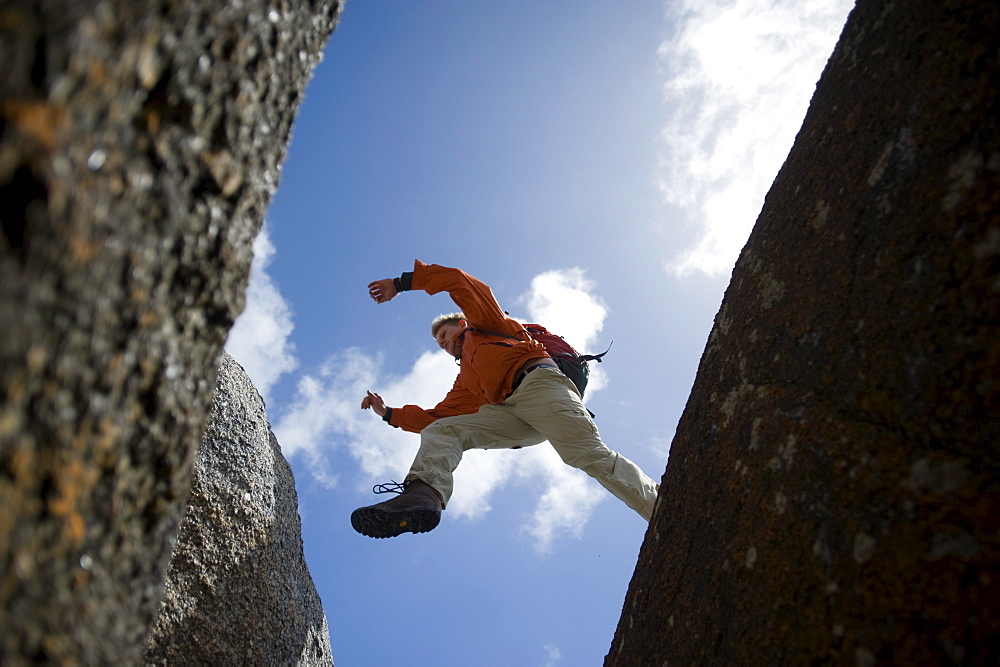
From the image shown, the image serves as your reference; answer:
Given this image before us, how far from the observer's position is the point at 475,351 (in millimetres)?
5812

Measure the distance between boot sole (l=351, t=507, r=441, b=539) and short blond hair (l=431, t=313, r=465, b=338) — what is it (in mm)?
2416

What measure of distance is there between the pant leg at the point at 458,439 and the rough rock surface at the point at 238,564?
1.14 metres

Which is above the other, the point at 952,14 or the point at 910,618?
the point at 952,14

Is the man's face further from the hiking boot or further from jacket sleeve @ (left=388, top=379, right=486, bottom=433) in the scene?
the hiking boot

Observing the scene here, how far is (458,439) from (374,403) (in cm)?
143

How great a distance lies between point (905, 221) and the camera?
73.5 inches

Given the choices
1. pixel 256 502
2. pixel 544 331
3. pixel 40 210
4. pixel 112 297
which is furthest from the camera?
pixel 544 331

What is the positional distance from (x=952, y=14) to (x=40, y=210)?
8.20ft

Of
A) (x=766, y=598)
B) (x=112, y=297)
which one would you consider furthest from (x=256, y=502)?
(x=112, y=297)

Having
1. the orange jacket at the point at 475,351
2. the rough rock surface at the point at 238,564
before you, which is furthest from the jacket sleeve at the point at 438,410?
the rough rock surface at the point at 238,564

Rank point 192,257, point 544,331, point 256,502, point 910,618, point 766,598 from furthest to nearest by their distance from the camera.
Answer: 1. point 544,331
2. point 256,502
3. point 766,598
4. point 910,618
5. point 192,257

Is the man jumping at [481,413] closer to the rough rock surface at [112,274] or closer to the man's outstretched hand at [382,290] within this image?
the man's outstretched hand at [382,290]

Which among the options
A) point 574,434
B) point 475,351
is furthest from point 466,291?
point 574,434

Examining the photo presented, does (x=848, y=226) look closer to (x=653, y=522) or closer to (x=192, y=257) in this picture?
(x=653, y=522)
